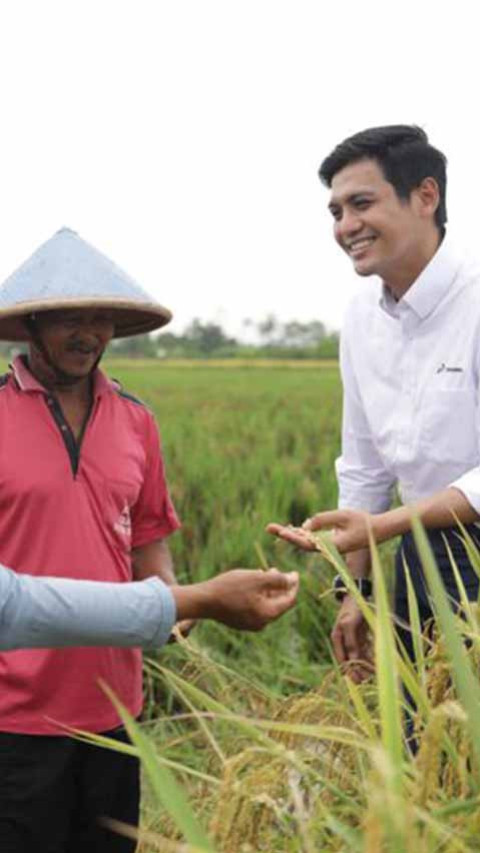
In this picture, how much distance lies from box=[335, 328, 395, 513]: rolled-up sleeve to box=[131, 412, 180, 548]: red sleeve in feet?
1.47

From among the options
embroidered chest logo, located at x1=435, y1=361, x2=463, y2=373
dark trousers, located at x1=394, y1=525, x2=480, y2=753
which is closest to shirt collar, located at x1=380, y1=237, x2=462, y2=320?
embroidered chest logo, located at x1=435, y1=361, x2=463, y2=373

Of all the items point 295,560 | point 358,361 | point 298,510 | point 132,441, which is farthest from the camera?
point 298,510

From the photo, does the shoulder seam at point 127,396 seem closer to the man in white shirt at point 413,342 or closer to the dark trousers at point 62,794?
the man in white shirt at point 413,342

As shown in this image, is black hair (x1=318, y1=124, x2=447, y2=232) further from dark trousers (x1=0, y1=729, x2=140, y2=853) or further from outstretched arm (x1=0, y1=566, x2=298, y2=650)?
dark trousers (x1=0, y1=729, x2=140, y2=853)

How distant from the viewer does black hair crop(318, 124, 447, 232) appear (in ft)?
7.20

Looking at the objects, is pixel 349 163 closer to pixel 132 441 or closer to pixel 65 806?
pixel 132 441

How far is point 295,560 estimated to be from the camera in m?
4.52

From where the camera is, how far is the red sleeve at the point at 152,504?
218 cm

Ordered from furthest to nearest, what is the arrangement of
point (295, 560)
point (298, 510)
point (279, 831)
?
1. point (298, 510)
2. point (295, 560)
3. point (279, 831)

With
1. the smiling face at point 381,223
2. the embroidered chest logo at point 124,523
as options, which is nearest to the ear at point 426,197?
the smiling face at point 381,223

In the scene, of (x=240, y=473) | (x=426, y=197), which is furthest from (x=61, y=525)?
(x=240, y=473)

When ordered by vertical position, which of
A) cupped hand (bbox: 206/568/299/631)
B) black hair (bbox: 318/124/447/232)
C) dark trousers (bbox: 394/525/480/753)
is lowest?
dark trousers (bbox: 394/525/480/753)

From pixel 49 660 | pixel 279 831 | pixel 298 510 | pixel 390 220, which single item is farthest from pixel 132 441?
pixel 298 510

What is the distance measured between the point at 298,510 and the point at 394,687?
175 inches
